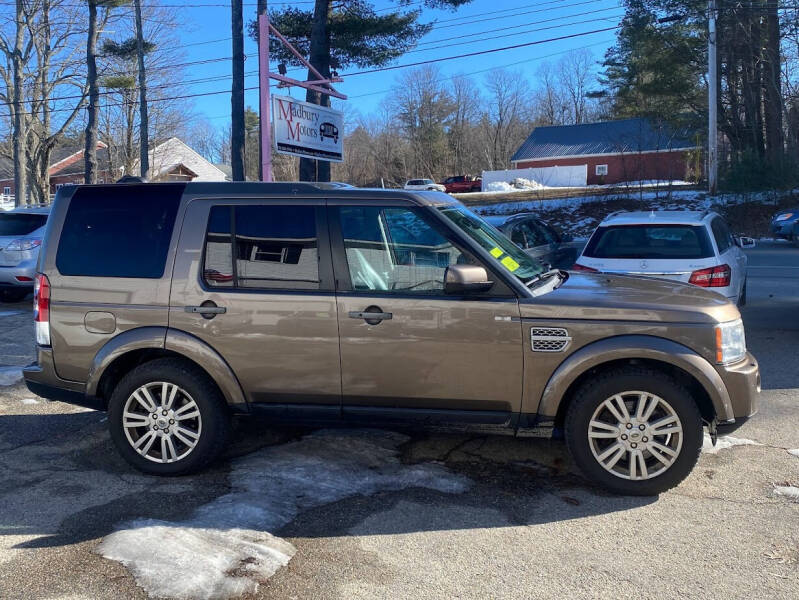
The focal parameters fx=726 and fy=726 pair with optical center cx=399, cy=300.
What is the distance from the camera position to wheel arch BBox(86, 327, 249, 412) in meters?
4.70

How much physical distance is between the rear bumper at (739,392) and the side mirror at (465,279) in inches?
58.7

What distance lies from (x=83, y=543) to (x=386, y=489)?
175cm

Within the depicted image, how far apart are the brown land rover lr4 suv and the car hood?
13 millimetres

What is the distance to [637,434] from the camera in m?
4.38

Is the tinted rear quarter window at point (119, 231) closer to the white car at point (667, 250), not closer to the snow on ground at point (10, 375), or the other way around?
the snow on ground at point (10, 375)

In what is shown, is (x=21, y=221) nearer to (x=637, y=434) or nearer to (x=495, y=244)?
(x=495, y=244)

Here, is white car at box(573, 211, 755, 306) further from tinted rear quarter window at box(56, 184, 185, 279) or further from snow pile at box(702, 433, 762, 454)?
tinted rear quarter window at box(56, 184, 185, 279)

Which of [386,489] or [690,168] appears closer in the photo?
[386,489]

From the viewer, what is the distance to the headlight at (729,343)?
4.29 meters

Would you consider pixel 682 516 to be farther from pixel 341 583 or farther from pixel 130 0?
pixel 130 0

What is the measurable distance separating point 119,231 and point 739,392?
4086 millimetres

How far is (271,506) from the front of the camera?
14.1 ft

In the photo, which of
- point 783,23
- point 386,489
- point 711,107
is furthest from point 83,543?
point 783,23

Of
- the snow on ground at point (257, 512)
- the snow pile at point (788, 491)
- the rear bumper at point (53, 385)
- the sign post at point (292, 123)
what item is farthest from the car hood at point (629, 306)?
the sign post at point (292, 123)
